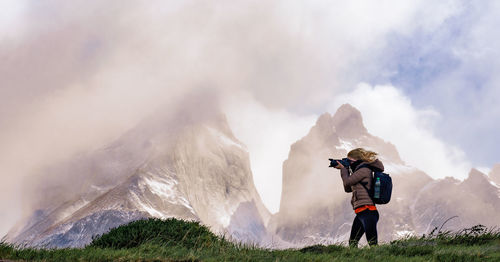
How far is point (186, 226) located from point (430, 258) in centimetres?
744

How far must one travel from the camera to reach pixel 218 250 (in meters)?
10.3

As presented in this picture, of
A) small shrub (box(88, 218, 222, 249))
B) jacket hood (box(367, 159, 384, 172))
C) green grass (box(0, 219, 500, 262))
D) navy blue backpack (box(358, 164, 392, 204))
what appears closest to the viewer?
green grass (box(0, 219, 500, 262))

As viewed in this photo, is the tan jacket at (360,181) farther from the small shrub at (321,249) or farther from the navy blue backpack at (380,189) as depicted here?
the small shrub at (321,249)

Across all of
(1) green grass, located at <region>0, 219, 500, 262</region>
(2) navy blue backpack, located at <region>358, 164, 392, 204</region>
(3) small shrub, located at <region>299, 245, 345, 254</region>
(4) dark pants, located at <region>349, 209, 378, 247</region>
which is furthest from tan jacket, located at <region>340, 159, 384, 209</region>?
(3) small shrub, located at <region>299, 245, 345, 254</region>

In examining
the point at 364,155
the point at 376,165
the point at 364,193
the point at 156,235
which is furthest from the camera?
the point at 156,235

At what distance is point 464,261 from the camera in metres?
9.62

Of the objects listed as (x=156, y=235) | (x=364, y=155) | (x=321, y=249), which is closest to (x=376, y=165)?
(x=364, y=155)

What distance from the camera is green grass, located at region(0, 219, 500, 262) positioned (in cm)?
895

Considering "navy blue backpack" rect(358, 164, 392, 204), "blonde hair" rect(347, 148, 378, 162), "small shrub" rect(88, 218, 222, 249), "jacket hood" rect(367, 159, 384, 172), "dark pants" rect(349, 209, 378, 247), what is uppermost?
"small shrub" rect(88, 218, 222, 249)

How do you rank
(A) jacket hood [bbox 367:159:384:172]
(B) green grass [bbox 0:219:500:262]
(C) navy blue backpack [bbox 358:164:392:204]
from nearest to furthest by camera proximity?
(B) green grass [bbox 0:219:500:262], (C) navy blue backpack [bbox 358:164:392:204], (A) jacket hood [bbox 367:159:384:172]

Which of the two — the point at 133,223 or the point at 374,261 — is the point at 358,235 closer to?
the point at 374,261

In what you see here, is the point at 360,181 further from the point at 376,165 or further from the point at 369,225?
the point at 369,225

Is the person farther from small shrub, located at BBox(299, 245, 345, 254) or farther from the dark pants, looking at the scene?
small shrub, located at BBox(299, 245, 345, 254)

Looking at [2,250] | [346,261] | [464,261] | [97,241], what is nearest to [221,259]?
[346,261]
